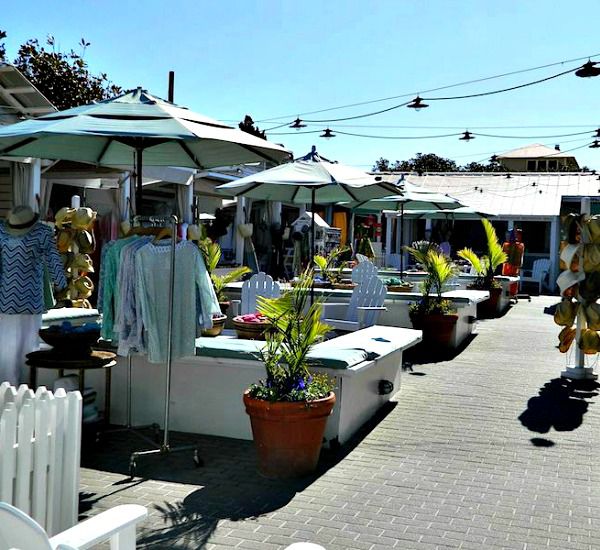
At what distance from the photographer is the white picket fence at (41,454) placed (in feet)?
10.3

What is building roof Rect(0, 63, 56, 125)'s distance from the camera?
35.1 ft

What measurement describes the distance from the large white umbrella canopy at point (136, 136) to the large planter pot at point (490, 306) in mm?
10379

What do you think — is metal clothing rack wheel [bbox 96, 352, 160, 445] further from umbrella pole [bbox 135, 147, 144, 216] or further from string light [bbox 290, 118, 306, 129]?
string light [bbox 290, 118, 306, 129]

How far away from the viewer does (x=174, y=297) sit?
17.5 ft

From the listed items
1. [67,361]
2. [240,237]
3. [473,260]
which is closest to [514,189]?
[240,237]

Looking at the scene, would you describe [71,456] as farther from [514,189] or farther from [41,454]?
[514,189]

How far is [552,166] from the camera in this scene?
47875mm

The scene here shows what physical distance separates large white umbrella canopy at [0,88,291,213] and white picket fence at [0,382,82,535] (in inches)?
72.5

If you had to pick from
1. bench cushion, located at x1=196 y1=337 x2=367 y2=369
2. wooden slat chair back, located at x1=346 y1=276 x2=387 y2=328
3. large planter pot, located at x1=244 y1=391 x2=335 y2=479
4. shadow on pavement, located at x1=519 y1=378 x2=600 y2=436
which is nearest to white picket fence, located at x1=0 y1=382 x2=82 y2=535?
large planter pot, located at x1=244 y1=391 x2=335 y2=479

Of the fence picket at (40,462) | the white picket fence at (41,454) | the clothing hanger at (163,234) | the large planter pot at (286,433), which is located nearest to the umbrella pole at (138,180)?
the clothing hanger at (163,234)

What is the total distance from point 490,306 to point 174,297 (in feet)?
38.6

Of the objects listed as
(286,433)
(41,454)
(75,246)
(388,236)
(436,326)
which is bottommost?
(286,433)

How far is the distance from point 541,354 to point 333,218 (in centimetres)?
1893

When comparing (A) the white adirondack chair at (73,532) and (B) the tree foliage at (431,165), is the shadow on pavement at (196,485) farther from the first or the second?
(B) the tree foliage at (431,165)
